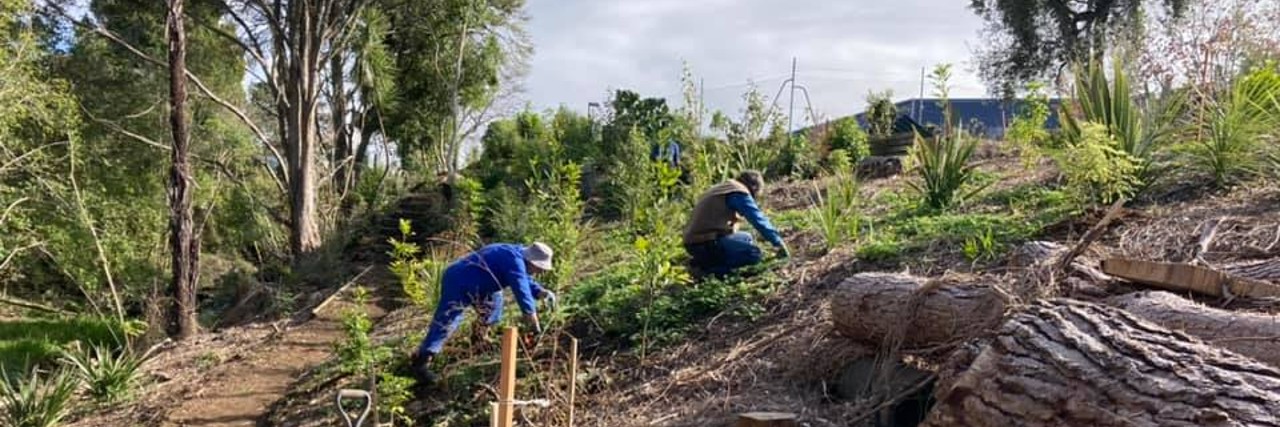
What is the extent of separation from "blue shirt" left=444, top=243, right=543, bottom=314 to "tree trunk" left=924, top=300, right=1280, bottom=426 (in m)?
3.36

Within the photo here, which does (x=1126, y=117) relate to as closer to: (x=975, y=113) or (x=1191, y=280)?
(x=1191, y=280)

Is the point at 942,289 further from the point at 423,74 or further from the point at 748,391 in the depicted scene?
the point at 423,74

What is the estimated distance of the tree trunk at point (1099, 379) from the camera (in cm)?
248

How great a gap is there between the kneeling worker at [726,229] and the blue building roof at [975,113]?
566 centimetres

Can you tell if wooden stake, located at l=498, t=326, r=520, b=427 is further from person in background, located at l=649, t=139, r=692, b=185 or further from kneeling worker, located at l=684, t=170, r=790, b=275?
person in background, located at l=649, t=139, r=692, b=185

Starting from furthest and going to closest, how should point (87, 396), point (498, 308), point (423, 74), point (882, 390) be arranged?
point (423, 74)
point (87, 396)
point (498, 308)
point (882, 390)

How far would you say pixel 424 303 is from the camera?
7.40 metres

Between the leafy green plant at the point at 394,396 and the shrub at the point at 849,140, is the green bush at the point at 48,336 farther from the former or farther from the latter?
the shrub at the point at 849,140

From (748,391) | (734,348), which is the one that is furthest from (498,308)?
(748,391)

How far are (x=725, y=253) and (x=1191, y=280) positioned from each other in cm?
336

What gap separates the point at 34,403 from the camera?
7320mm

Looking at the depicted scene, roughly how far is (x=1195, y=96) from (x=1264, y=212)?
2081 millimetres

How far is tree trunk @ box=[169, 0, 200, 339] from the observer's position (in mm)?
10125

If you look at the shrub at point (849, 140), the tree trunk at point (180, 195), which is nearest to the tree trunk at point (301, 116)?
the tree trunk at point (180, 195)
